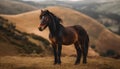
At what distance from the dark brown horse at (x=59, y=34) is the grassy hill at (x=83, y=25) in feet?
140

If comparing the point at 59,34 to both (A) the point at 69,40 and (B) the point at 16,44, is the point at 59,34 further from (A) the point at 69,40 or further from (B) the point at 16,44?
(B) the point at 16,44

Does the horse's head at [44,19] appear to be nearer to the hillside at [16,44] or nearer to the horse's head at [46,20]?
the horse's head at [46,20]

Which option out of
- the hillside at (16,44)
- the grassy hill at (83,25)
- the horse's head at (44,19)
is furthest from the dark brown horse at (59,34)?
the grassy hill at (83,25)

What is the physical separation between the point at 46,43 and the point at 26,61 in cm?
2878

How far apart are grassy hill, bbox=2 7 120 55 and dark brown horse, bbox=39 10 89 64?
140 feet

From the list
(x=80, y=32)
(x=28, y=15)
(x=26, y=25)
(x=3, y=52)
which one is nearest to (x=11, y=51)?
(x=3, y=52)

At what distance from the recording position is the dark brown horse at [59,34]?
1590 centimetres

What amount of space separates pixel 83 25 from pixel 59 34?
63.7 m

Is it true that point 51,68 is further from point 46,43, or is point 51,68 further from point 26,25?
point 26,25

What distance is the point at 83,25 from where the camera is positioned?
79.5 meters

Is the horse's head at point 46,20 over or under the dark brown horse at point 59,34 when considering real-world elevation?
over

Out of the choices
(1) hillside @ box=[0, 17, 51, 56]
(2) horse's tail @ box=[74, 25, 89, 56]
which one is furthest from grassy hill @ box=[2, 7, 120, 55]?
(2) horse's tail @ box=[74, 25, 89, 56]

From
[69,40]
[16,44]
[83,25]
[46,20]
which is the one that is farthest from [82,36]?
[83,25]

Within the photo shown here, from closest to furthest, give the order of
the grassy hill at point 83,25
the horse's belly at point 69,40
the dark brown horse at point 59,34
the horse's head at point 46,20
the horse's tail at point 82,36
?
the horse's head at point 46,20 < the dark brown horse at point 59,34 < the horse's belly at point 69,40 < the horse's tail at point 82,36 < the grassy hill at point 83,25
